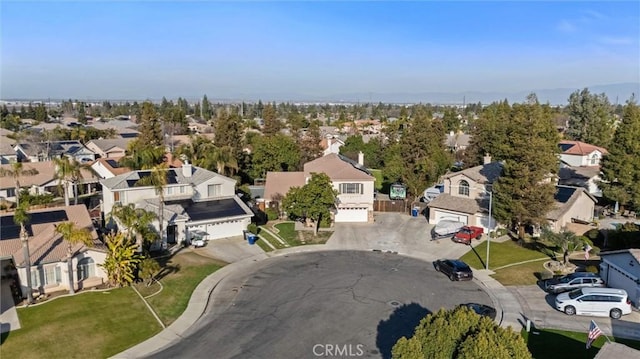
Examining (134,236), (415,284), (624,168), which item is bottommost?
(415,284)

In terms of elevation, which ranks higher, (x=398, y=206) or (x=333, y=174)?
(x=333, y=174)

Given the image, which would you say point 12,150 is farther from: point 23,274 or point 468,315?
point 468,315

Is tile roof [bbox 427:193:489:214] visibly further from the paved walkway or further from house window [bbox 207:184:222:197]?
the paved walkway

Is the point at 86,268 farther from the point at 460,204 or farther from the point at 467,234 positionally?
the point at 460,204

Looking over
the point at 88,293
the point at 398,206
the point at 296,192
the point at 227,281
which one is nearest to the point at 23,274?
the point at 88,293

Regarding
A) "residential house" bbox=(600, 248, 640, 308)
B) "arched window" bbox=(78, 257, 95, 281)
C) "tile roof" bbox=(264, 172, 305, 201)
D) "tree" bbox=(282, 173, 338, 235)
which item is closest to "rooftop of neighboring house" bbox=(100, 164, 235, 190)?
"tile roof" bbox=(264, 172, 305, 201)

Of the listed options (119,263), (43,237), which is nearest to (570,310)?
(119,263)

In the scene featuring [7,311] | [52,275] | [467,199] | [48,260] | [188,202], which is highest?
[188,202]
